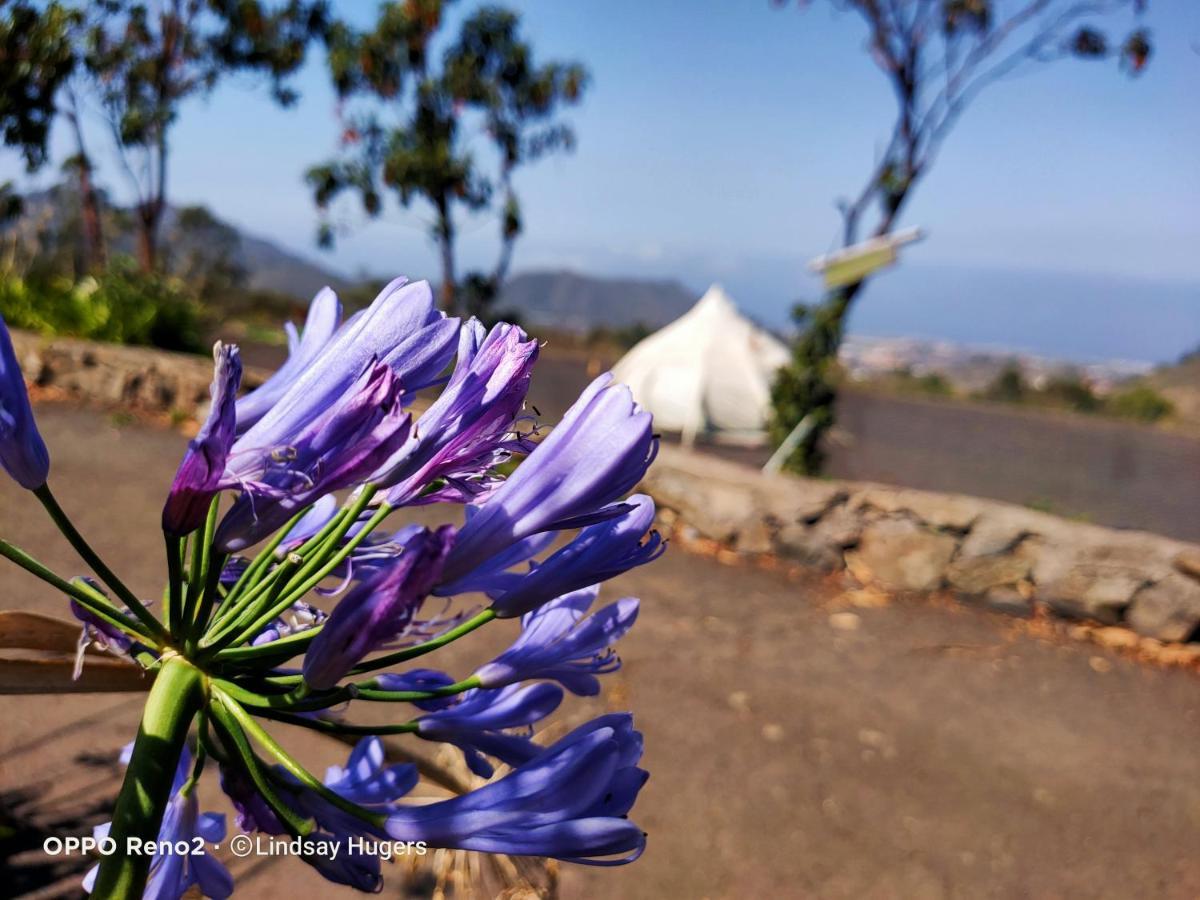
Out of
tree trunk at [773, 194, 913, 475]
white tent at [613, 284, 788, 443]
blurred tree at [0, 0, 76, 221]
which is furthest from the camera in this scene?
white tent at [613, 284, 788, 443]

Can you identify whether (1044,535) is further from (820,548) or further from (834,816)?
(834,816)

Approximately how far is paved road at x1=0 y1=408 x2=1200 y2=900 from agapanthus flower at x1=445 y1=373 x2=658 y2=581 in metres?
2.35

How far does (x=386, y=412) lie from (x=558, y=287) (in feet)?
250

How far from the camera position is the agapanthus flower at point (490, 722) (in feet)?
2.10

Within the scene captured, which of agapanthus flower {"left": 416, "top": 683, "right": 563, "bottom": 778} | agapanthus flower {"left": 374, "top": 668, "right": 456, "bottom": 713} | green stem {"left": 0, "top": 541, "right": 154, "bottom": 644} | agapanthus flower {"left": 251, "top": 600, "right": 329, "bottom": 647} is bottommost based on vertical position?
agapanthus flower {"left": 416, "top": 683, "right": 563, "bottom": 778}

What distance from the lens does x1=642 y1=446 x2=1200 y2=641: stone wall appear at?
18.0 feet

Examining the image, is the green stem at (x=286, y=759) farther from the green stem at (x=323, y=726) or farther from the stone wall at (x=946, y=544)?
the stone wall at (x=946, y=544)

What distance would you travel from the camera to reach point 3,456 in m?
0.52

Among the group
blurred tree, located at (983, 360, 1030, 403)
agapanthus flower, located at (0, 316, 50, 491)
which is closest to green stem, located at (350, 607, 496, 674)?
agapanthus flower, located at (0, 316, 50, 491)

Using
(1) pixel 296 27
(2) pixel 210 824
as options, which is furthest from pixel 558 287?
(2) pixel 210 824

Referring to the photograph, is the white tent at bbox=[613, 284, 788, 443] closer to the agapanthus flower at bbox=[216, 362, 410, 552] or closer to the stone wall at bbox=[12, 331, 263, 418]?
the stone wall at bbox=[12, 331, 263, 418]

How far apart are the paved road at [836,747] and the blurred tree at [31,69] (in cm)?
203

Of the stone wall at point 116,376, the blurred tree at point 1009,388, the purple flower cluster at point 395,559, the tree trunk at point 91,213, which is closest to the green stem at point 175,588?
the purple flower cluster at point 395,559

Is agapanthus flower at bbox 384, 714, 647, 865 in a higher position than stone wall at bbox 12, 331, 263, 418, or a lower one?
higher
